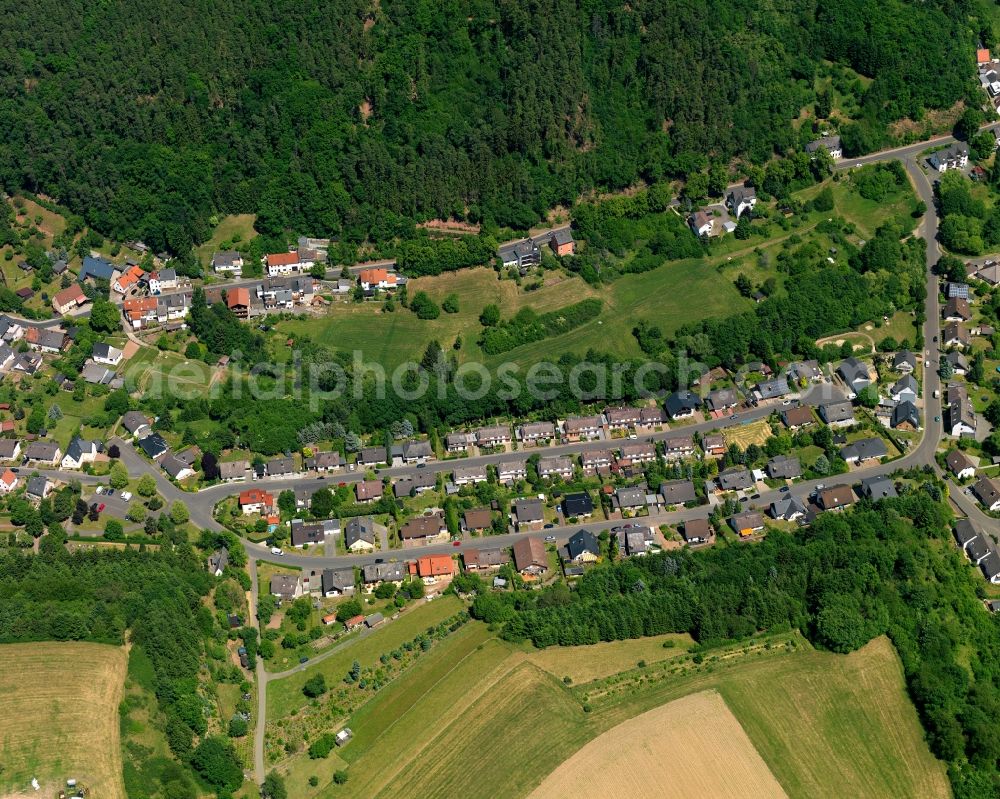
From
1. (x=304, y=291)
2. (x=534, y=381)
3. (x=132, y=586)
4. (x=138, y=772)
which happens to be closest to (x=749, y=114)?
(x=534, y=381)

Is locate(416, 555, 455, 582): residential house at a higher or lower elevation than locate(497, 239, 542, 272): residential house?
lower

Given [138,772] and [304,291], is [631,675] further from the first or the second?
[304,291]

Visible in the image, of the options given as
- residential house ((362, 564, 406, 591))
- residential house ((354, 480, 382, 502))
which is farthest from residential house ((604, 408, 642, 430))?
residential house ((362, 564, 406, 591))

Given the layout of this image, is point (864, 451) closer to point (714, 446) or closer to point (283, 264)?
point (714, 446)

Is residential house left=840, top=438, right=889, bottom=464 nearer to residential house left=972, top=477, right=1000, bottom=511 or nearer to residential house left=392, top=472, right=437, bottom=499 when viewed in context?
residential house left=972, top=477, right=1000, bottom=511

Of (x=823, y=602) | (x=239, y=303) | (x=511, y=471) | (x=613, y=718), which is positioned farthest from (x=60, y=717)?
(x=823, y=602)

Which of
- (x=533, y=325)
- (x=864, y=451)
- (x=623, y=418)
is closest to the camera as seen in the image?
(x=864, y=451)
